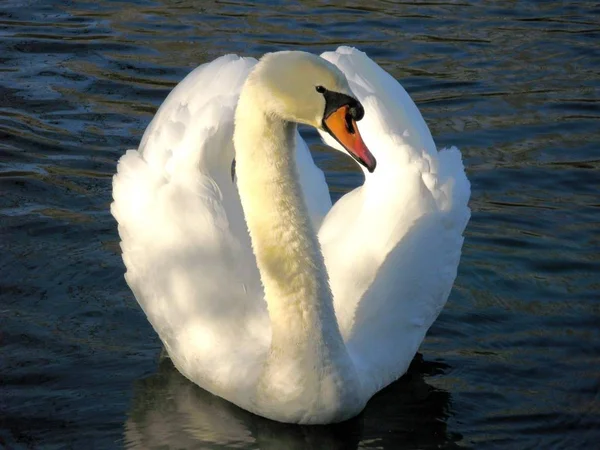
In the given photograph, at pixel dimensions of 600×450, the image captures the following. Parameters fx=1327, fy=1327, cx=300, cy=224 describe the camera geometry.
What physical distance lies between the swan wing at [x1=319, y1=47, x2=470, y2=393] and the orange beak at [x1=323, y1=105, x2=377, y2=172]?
1176 mm

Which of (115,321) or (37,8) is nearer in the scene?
(115,321)

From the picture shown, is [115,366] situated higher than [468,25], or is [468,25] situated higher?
[468,25]

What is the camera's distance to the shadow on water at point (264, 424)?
6.12 m

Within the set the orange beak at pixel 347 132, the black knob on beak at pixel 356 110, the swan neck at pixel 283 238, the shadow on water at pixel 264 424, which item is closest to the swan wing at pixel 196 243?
the shadow on water at pixel 264 424

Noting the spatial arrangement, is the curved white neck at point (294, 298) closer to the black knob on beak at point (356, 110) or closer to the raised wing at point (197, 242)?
the raised wing at point (197, 242)

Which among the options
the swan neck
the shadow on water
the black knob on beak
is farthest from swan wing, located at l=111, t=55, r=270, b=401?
the black knob on beak

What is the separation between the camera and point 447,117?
10.4m

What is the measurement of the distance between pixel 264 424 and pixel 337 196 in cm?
305

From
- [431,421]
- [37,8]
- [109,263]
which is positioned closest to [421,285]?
[431,421]

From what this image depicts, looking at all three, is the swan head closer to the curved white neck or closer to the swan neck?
the swan neck

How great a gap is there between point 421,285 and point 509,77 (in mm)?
4922

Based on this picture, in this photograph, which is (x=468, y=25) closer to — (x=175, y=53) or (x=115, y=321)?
(x=175, y=53)

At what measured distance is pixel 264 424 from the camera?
6.24 metres

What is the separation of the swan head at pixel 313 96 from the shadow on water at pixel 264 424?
1415 mm
